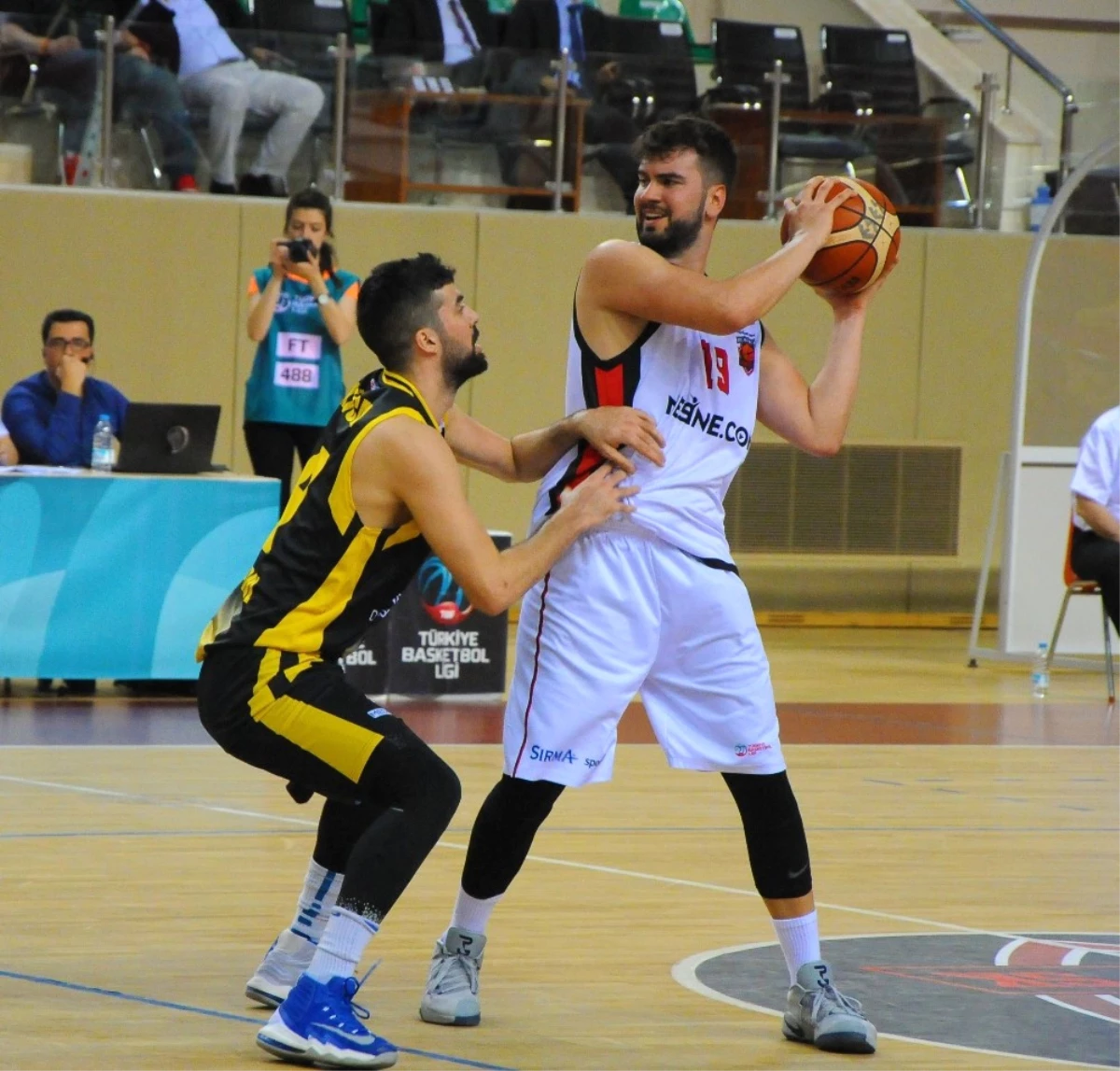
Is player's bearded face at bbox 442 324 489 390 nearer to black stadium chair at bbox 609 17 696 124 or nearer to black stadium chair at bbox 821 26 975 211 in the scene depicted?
black stadium chair at bbox 609 17 696 124

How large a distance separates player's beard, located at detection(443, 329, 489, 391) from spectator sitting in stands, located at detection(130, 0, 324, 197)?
7768mm

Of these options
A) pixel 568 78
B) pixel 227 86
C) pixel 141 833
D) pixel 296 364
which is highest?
pixel 568 78

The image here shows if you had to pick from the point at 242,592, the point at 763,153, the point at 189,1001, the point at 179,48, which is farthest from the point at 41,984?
the point at 763,153

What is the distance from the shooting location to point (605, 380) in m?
3.72

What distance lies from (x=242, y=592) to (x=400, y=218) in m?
8.60

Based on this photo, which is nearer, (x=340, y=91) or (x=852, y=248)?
(x=852, y=248)

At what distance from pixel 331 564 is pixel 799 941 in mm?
1104

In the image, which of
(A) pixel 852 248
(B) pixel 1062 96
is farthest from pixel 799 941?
(B) pixel 1062 96

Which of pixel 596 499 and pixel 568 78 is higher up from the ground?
pixel 568 78

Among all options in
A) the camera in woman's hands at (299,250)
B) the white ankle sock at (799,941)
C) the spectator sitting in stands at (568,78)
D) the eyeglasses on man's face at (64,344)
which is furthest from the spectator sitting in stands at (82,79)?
the white ankle sock at (799,941)

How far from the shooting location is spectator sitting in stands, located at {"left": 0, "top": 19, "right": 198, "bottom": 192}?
10.7m

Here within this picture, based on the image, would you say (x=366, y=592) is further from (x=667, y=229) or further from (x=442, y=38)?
(x=442, y=38)

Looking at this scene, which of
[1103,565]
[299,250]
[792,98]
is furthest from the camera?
[792,98]

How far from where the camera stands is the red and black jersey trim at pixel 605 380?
371 centimetres
